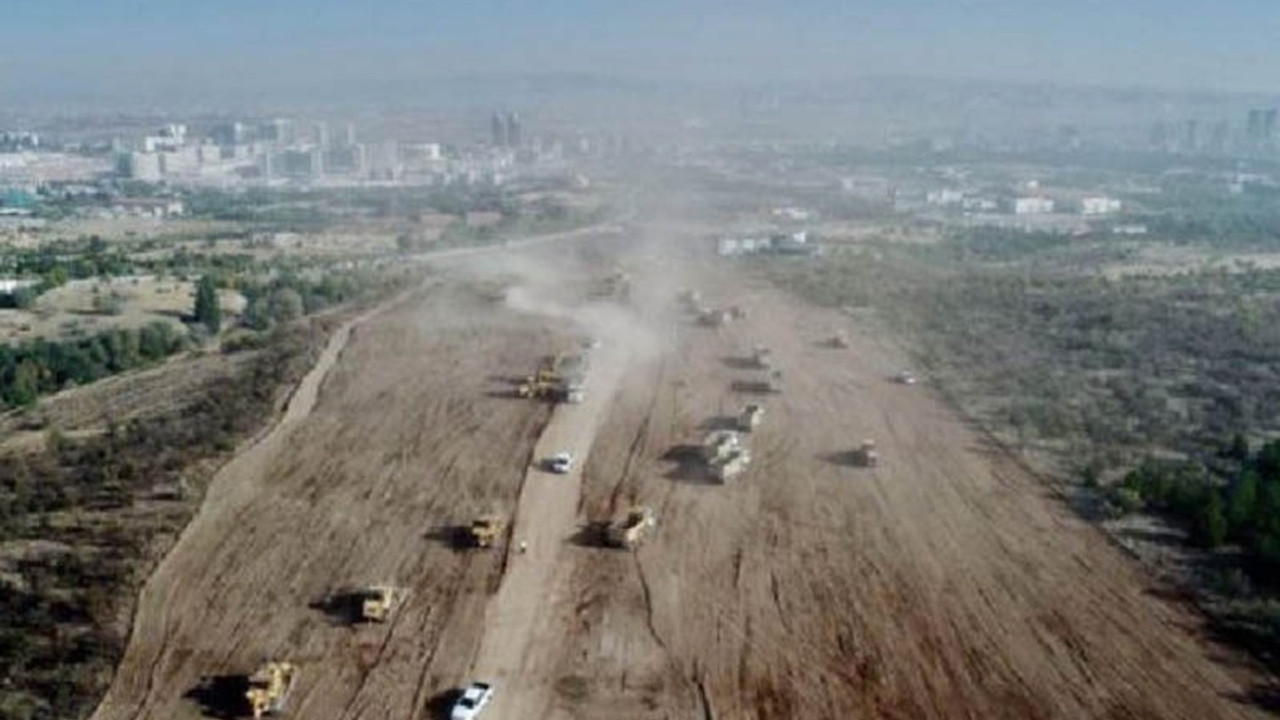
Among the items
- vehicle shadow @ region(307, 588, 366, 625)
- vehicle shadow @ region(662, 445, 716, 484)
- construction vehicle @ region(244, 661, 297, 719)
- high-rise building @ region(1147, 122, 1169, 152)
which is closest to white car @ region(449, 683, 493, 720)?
construction vehicle @ region(244, 661, 297, 719)

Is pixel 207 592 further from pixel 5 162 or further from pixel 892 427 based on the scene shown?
pixel 5 162

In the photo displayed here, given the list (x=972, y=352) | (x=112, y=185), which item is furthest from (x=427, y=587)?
(x=112, y=185)

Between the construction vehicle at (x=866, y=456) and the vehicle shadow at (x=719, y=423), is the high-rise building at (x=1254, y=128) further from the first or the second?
the construction vehicle at (x=866, y=456)

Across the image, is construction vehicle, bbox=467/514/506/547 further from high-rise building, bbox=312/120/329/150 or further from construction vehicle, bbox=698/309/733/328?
high-rise building, bbox=312/120/329/150

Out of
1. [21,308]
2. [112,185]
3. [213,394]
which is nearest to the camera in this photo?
[213,394]

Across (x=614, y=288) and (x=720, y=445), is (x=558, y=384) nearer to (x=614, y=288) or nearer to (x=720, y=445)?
(x=720, y=445)
